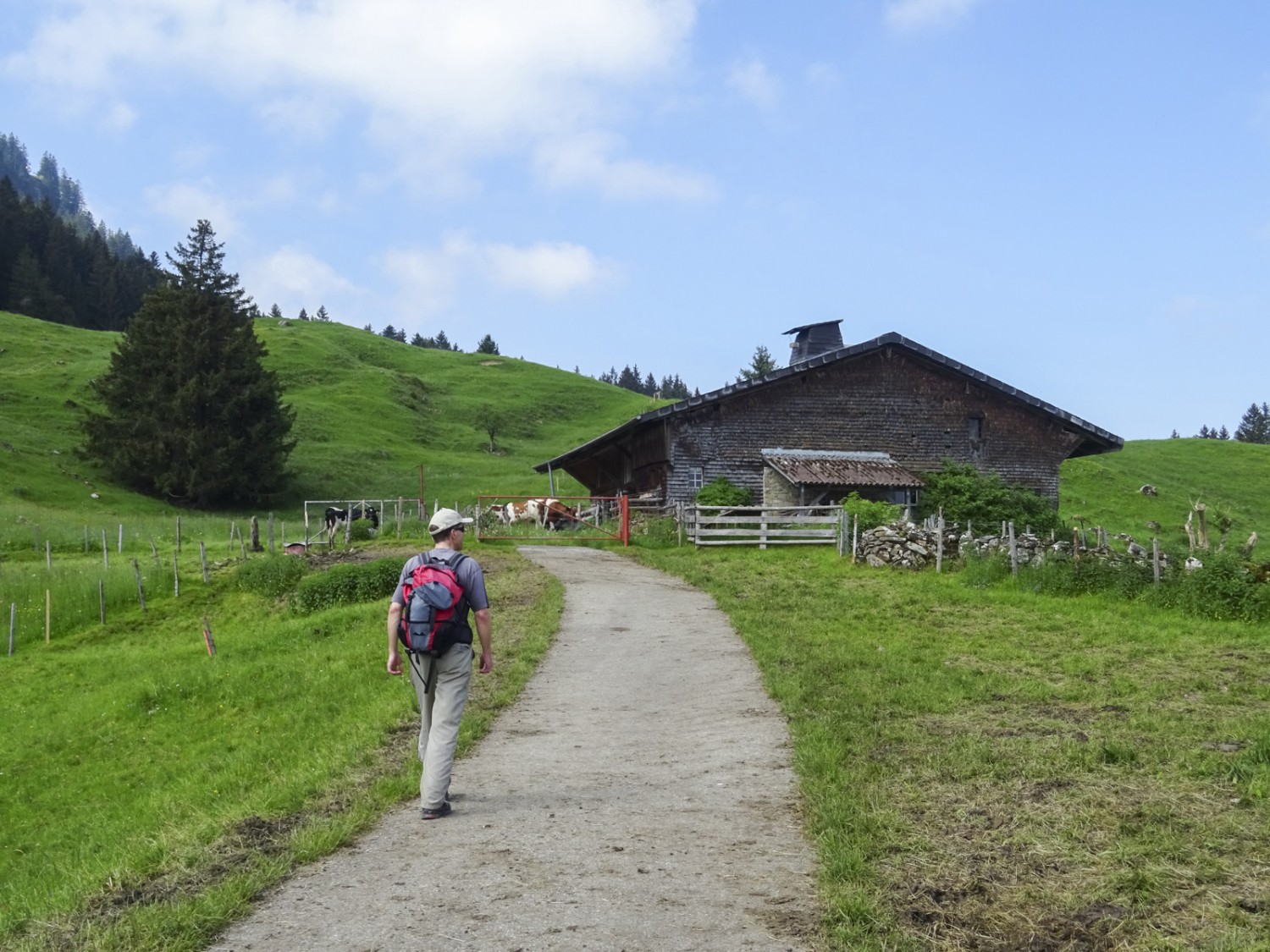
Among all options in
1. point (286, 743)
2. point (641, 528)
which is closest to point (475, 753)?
point (286, 743)

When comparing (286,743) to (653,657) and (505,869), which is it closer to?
(653,657)

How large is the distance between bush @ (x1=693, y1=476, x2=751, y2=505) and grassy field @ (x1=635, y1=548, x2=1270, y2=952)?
17245 mm

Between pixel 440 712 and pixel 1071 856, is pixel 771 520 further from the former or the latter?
pixel 1071 856

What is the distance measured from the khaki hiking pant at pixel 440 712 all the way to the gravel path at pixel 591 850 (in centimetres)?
24

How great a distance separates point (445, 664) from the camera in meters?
7.88

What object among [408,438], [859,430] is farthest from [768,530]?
[408,438]

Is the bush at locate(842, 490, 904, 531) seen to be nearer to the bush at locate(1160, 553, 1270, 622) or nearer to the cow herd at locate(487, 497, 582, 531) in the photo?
the bush at locate(1160, 553, 1270, 622)

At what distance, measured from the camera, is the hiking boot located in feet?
24.9

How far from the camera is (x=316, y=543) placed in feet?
117

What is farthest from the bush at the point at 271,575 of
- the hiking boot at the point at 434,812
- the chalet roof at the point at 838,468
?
the hiking boot at the point at 434,812

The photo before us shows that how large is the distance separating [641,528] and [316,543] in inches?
409

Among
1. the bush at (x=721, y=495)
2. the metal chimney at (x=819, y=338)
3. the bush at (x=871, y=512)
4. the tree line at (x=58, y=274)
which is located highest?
the tree line at (x=58, y=274)

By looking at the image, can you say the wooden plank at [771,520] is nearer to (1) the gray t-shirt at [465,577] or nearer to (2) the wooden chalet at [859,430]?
(2) the wooden chalet at [859,430]

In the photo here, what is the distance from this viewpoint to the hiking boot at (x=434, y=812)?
758cm
